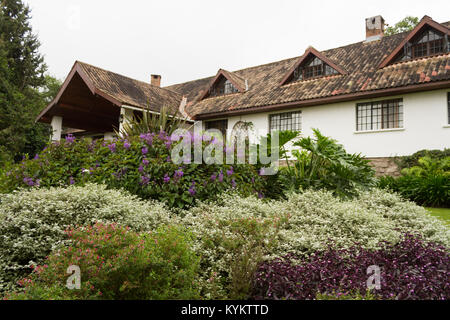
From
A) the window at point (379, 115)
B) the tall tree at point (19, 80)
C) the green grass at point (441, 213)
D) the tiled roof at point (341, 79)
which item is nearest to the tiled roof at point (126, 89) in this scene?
the tiled roof at point (341, 79)

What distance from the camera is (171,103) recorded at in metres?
16.8

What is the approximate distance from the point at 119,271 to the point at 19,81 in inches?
1091

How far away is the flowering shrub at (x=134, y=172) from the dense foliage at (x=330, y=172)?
1.24m

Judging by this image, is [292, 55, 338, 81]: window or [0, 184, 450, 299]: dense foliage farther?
[292, 55, 338, 81]: window

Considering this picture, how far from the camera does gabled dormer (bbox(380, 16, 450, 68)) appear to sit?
39.0 feet

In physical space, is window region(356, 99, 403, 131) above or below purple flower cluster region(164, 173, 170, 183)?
above

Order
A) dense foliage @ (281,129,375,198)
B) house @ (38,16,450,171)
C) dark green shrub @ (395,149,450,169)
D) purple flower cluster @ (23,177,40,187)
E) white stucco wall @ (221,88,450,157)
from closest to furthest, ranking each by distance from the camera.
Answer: purple flower cluster @ (23,177,40,187) → dense foliage @ (281,129,375,198) → dark green shrub @ (395,149,450,169) → white stucco wall @ (221,88,450,157) → house @ (38,16,450,171)

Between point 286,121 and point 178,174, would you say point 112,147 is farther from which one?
point 286,121

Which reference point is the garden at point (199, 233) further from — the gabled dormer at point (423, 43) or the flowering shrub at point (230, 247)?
the gabled dormer at point (423, 43)

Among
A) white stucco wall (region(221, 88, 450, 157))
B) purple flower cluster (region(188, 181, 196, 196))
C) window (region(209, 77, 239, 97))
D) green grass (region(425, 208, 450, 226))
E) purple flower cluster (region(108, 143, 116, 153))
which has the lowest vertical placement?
green grass (region(425, 208, 450, 226))

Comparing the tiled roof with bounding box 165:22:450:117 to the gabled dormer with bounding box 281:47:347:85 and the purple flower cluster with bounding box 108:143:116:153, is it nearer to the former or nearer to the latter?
the gabled dormer with bounding box 281:47:347:85

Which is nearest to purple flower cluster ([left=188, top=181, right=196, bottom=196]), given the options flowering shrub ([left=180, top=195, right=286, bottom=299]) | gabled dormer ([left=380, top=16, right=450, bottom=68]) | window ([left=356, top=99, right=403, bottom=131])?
flowering shrub ([left=180, top=195, right=286, bottom=299])

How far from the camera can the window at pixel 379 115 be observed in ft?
39.5

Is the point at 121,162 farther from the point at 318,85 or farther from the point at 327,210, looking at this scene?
the point at 318,85
